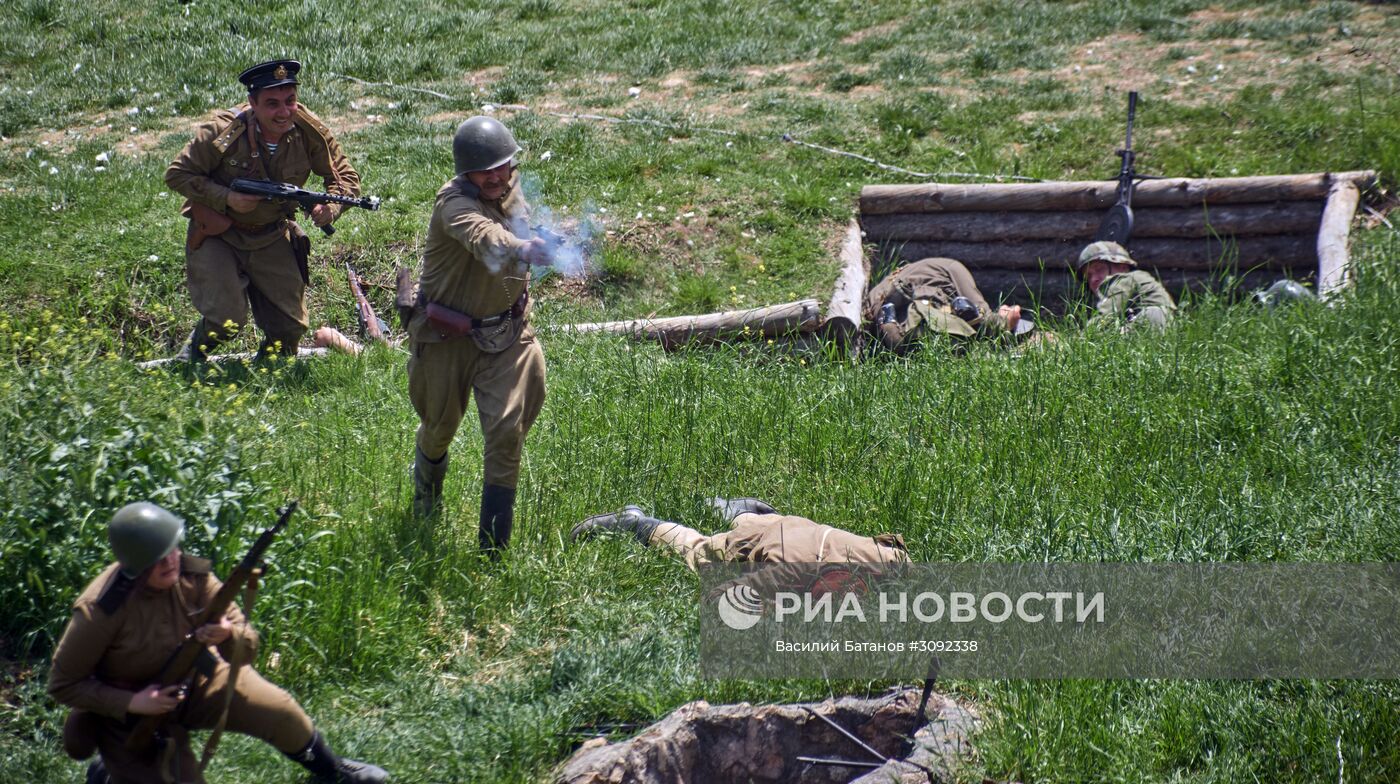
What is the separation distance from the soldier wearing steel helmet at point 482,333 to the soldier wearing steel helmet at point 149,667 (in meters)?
1.70

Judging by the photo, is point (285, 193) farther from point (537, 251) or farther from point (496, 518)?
point (537, 251)

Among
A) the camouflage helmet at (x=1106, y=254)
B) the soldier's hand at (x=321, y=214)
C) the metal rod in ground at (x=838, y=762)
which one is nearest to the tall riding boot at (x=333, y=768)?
the metal rod in ground at (x=838, y=762)

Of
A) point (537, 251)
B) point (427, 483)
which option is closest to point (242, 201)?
point (427, 483)

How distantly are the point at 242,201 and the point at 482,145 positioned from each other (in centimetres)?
284

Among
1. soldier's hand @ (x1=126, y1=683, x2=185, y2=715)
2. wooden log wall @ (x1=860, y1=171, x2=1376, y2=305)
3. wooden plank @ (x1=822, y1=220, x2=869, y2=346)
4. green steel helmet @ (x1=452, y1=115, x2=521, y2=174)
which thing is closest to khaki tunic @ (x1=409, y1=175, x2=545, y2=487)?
→ green steel helmet @ (x1=452, y1=115, x2=521, y2=174)

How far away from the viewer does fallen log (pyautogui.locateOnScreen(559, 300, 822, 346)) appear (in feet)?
27.7

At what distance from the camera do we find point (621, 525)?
5773mm

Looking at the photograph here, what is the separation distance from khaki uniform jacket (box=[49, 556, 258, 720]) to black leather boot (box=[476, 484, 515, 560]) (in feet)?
5.84

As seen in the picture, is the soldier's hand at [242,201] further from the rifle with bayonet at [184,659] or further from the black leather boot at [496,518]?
the rifle with bayonet at [184,659]

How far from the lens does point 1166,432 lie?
657cm

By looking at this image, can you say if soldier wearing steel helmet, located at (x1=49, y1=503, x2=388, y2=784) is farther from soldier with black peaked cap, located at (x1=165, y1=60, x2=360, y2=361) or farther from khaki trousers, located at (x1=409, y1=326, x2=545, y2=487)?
soldier with black peaked cap, located at (x1=165, y1=60, x2=360, y2=361)

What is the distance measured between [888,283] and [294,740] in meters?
6.58

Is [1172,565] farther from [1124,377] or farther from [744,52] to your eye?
[744,52]

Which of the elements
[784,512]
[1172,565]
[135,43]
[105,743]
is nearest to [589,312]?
[784,512]
